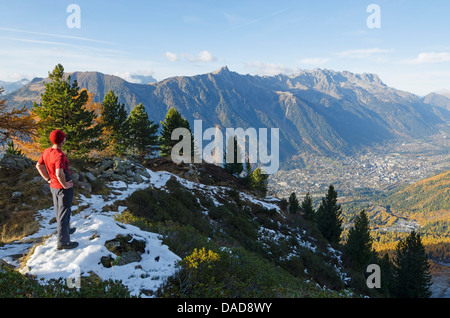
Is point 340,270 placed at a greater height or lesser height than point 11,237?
lesser

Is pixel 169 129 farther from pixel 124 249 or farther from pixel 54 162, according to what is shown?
pixel 124 249

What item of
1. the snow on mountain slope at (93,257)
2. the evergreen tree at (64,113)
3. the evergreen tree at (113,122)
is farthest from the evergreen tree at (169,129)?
the snow on mountain slope at (93,257)

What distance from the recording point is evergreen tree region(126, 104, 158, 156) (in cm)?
4019

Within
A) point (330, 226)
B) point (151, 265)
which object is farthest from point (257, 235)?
point (330, 226)

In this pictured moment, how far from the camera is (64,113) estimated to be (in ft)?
77.0

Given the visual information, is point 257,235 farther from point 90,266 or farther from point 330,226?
point 330,226

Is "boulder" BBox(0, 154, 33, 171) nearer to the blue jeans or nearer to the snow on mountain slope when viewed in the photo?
the snow on mountain slope

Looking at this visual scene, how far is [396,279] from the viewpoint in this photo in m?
46.3

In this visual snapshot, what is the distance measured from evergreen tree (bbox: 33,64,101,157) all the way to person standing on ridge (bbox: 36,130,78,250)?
1951 centimetres

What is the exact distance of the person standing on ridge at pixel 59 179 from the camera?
6555 millimetres

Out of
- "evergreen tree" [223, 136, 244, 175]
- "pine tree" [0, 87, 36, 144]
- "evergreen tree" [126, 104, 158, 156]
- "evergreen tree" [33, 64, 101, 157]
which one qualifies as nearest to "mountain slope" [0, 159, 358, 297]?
"pine tree" [0, 87, 36, 144]

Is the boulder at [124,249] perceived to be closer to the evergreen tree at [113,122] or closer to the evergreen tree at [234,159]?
the evergreen tree at [113,122]
